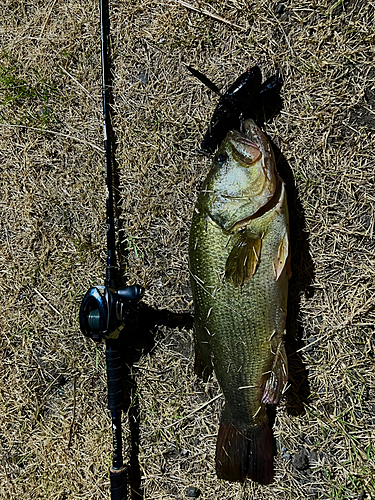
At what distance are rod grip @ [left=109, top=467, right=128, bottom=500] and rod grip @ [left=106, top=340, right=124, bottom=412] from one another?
1.24ft

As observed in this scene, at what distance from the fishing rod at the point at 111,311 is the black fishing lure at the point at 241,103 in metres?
0.65

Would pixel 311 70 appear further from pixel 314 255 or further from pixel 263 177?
pixel 314 255

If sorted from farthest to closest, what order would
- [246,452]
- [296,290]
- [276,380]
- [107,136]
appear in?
[107,136], [296,290], [246,452], [276,380]

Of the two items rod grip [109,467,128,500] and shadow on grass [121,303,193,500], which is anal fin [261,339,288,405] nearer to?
shadow on grass [121,303,193,500]

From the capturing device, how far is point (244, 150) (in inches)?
81.0

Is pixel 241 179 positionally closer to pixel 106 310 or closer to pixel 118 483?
pixel 106 310

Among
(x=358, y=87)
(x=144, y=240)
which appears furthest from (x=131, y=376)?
(x=358, y=87)

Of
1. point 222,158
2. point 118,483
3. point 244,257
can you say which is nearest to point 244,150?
point 222,158

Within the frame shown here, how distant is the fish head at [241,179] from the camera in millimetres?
2010

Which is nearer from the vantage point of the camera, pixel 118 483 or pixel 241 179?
pixel 241 179

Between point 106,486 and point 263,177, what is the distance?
7.50 feet

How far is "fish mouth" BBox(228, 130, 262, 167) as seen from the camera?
80.3 inches

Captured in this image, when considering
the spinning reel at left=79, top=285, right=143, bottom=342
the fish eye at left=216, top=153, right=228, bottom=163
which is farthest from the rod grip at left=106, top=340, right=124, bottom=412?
the fish eye at left=216, top=153, right=228, bottom=163

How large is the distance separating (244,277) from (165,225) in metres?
0.80
